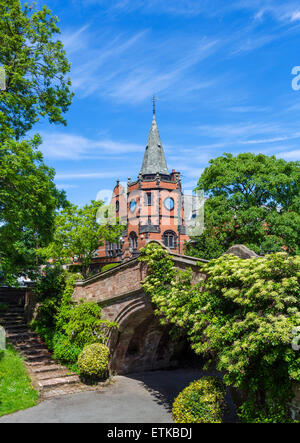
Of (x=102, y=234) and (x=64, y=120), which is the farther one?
(x=102, y=234)

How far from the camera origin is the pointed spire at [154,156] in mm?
45406

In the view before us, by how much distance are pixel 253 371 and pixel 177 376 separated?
9.09 meters

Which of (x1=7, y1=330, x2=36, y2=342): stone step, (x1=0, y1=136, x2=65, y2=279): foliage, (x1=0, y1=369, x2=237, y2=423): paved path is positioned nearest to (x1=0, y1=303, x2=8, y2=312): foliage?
(x1=7, y1=330, x2=36, y2=342): stone step

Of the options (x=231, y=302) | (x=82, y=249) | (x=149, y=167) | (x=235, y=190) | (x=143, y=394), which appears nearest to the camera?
(x=231, y=302)

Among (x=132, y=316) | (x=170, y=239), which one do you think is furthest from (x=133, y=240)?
(x=132, y=316)

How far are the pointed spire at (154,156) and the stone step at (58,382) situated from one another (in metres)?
34.3

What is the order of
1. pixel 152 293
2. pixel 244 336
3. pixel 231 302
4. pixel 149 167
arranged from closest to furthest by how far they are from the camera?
pixel 244 336 → pixel 231 302 → pixel 152 293 → pixel 149 167

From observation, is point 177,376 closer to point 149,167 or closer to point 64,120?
point 64,120

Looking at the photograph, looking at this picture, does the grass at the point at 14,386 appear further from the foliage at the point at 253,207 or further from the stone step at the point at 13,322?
the foliage at the point at 253,207

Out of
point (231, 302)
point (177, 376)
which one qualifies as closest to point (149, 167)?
point (177, 376)

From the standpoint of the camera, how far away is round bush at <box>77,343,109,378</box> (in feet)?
42.8

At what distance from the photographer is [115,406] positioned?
10.9 meters

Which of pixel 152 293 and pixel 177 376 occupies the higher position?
pixel 152 293

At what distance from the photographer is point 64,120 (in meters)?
15.7
